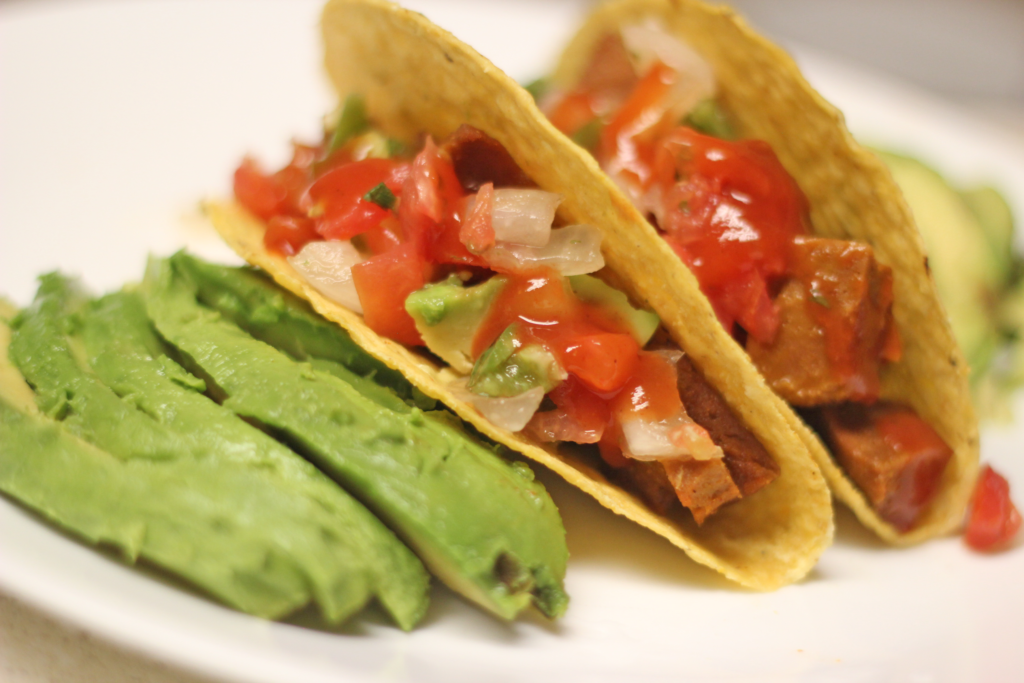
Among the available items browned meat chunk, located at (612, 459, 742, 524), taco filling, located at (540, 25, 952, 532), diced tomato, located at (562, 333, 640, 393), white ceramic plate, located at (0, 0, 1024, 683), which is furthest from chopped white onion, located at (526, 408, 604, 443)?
taco filling, located at (540, 25, 952, 532)

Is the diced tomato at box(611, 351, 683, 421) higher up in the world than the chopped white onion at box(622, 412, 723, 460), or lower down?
higher up

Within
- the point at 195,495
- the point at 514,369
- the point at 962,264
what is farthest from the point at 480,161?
the point at 962,264

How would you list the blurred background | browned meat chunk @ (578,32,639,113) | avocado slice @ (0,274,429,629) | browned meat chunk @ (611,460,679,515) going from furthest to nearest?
the blurred background < browned meat chunk @ (578,32,639,113) < browned meat chunk @ (611,460,679,515) < avocado slice @ (0,274,429,629)

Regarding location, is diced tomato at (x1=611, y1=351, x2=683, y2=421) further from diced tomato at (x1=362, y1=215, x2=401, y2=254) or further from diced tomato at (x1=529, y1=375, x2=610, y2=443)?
diced tomato at (x1=362, y1=215, x2=401, y2=254)

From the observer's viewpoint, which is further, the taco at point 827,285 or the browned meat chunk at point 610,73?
the browned meat chunk at point 610,73

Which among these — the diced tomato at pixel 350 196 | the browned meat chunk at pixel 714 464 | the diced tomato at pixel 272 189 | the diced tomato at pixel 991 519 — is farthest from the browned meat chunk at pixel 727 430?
the diced tomato at pixel 272 189

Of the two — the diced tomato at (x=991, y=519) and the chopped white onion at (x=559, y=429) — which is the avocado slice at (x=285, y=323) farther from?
the diced tomato at (x=991, y=519)

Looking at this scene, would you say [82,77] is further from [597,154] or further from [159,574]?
[159,574]
